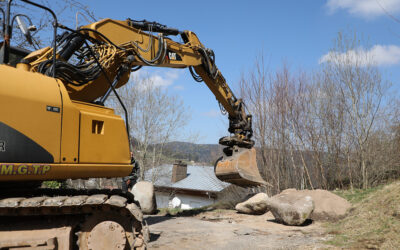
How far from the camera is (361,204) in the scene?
9.28m

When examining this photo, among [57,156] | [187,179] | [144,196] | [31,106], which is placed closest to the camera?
[31,106]

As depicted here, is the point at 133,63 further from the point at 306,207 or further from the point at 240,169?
the point at 306,207

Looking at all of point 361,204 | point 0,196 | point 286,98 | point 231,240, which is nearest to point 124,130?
point 0,196

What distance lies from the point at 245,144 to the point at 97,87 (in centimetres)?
570

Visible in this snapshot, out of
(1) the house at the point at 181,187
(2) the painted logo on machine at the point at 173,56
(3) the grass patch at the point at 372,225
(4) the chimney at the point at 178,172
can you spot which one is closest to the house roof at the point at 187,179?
(1) the house at the point at 181,187

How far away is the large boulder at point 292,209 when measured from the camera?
28.9 ft

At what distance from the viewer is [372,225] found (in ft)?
23.7

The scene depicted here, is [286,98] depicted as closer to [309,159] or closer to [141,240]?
[309,159]

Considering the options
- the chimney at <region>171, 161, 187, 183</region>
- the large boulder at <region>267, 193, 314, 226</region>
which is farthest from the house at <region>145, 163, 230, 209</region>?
the large boulder at <region>267, 193, 314, 226</region>

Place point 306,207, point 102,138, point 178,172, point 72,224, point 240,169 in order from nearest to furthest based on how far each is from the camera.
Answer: point 72,224
point 102,138
point 306,207
point 240,169
point 178,172

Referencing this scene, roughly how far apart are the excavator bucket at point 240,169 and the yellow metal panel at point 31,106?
22.0 ft

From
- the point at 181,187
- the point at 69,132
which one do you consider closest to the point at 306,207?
the point at 69,132

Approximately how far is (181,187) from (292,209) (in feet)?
82.6

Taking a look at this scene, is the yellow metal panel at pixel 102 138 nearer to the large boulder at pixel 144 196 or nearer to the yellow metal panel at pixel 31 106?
the yellow metal panel at pixel 31 106
